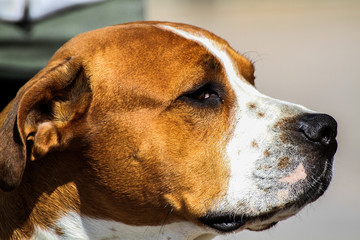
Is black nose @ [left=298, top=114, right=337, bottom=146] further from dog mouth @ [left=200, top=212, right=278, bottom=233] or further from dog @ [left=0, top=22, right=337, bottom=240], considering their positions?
dog mouth @ [left=200, top=212, right=278, bottom=233]

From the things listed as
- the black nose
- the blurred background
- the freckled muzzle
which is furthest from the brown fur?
the blurred background

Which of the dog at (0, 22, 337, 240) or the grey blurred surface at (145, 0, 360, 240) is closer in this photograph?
the dog at (0, 22, 337, 240)

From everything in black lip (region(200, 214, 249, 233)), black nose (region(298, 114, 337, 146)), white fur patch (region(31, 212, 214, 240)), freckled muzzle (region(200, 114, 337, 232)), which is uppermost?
black nose (region(298, 114, 337, 146))

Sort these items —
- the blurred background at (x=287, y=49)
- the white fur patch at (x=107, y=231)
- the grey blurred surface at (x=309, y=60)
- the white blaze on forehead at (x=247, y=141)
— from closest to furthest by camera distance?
1. the white blaze on forehead at (x=247, y=141)
2. the white fur patch at (x=107, y=231)
3. the blurred background at (x=287, y=49)
4. the grey blurred surface at (x=309, y=60)

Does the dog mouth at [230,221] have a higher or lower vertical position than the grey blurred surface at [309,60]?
higher

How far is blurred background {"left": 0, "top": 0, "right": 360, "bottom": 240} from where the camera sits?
4547 millimetres

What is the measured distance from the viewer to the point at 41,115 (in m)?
3.16

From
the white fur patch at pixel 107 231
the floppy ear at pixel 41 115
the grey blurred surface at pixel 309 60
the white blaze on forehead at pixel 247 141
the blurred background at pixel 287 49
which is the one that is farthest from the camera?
the grey blurred surface at pixel 309 60

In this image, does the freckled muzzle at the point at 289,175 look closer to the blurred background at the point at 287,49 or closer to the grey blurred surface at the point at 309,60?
the grey blurred surface at the point at 309,60

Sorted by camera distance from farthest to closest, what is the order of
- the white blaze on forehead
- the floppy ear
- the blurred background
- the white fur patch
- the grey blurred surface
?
the grey blurred surface
the blurred background
the white fur patch
the white blaze on forehead
the floppy ear

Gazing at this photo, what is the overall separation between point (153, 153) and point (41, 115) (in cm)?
60

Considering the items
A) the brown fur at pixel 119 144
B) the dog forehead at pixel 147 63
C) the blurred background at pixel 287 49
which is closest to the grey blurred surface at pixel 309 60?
the blurred background at pixel 287 49

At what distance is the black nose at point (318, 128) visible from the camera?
3145 mm

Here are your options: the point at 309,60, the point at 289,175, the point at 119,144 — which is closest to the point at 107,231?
the point at 119,144
